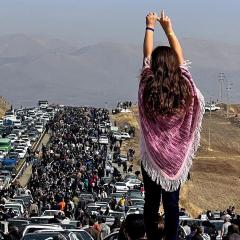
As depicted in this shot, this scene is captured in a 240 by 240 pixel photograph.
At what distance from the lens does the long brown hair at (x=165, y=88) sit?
557 cm

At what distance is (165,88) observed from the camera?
18.3ft

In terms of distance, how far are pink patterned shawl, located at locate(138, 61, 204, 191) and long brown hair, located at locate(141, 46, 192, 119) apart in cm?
3

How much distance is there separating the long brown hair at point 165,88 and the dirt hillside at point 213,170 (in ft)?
136

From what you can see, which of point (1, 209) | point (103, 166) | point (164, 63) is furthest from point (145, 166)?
point (103, 166)

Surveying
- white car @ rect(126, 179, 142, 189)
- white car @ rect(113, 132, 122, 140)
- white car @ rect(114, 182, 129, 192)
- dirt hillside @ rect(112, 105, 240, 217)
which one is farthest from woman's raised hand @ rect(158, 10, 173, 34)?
white car @ rect(113, 132, 122, 140)

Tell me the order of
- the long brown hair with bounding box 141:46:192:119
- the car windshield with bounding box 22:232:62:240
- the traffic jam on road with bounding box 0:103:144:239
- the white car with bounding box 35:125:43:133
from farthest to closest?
the white car with bounding box 35:125:43:133
the traffic jam on road with bounding box 0:103:144:239
the car windshield with bounding box 22:232:62:240
the long brown hair with bounding box 141:46:192:119

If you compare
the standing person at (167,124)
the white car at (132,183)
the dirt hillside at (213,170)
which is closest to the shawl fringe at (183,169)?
the standing person at (167,124)

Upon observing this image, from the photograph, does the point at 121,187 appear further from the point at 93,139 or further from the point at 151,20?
the point at 151,20

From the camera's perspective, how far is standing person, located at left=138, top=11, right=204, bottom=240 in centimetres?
559

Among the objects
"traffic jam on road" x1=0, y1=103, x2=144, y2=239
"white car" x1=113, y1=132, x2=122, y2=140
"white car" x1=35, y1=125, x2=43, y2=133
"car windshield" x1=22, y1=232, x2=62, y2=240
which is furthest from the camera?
"white car" x1=35, y1=125, x2=43, y2=133

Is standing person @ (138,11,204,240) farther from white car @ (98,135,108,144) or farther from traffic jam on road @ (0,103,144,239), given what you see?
white car @ (98,135,108,144)

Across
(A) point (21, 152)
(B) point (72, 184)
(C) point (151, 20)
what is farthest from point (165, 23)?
(A) point (21, 152)

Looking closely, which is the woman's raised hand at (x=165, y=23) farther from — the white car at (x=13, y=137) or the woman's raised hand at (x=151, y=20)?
the white car at (x=13, y=137)

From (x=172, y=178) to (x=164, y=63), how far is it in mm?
632
